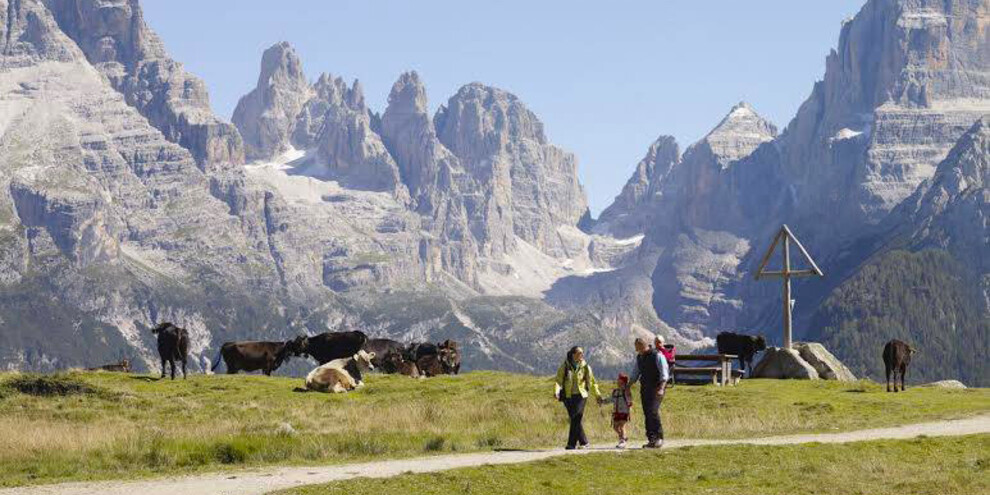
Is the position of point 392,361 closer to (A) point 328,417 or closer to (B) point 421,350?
(B) point 421,350

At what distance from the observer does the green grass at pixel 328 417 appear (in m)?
39.7

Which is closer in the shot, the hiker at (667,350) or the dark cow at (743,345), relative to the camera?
the hiker at (667,350)

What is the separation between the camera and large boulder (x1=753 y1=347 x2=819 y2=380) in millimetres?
70438

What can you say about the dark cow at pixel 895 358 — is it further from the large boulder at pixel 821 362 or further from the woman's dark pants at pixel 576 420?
the woman's dark pants at pixel 576 420

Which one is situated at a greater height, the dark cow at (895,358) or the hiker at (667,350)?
the hiker at (667,350)

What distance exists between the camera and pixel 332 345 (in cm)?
8312

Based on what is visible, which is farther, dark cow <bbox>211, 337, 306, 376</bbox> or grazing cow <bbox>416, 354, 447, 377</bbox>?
grazing cow <bbox>416, 354, 447, 377</bbox>

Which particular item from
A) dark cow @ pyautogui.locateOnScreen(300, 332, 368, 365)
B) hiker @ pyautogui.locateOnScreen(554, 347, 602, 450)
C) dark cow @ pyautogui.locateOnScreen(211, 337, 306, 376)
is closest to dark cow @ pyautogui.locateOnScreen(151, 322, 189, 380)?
dark cow @ pyautogui.locateOnScreen(211, 337, 306, 376)

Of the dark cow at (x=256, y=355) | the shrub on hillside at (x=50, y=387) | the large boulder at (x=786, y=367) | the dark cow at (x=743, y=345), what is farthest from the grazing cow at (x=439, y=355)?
the shrub on hillside at (x=50, y=387)

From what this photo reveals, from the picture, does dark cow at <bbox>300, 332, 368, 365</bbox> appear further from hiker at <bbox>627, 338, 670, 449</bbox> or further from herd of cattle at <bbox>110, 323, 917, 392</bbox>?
hiker at <bbox>627, 338, 670, 449</bbox>

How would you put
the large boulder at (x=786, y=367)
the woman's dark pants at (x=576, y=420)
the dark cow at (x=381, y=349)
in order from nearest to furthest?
the woman's dark pants at (x=576, y=420) < the large boulder at (x=786, y=367) < the dark cow at (x=381, y=349)

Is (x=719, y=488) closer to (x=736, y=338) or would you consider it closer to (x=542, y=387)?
(x=542, y=387)

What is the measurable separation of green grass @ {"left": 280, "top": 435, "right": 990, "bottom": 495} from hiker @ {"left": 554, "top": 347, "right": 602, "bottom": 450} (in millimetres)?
2719

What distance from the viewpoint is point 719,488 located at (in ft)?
107
